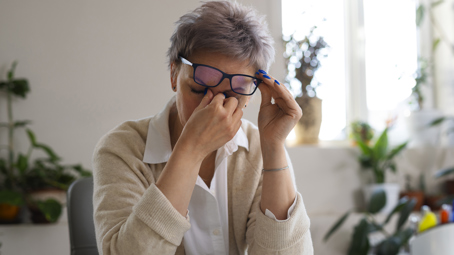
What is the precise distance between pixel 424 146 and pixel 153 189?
116 inches

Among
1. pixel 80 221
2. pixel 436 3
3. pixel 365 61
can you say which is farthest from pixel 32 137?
pixel 436 3

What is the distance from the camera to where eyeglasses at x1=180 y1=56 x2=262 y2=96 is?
1.03 metres

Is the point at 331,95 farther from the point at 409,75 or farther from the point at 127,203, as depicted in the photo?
the point at 127,203

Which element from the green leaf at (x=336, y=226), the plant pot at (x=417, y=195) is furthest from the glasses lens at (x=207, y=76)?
the plant pot at (x=417, y=195)

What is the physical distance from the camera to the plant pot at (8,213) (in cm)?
218

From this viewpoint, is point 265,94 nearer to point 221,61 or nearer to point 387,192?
Answer: point 221,61

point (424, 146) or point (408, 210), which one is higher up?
point (424, 146)

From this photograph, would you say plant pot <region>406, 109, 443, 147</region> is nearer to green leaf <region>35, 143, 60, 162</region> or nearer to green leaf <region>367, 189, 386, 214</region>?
green leaf <region>367, 189, 386, 214</region>

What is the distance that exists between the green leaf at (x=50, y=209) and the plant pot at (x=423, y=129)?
104 inches

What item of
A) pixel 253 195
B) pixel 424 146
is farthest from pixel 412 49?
pixel 253 195

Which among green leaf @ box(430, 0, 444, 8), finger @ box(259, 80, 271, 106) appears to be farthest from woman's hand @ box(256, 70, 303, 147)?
green leaf @ box(430, 0, 444, 8)

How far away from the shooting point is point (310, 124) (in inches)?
120

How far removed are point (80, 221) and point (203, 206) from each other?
34 centimetres

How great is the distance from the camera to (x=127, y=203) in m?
1.01
